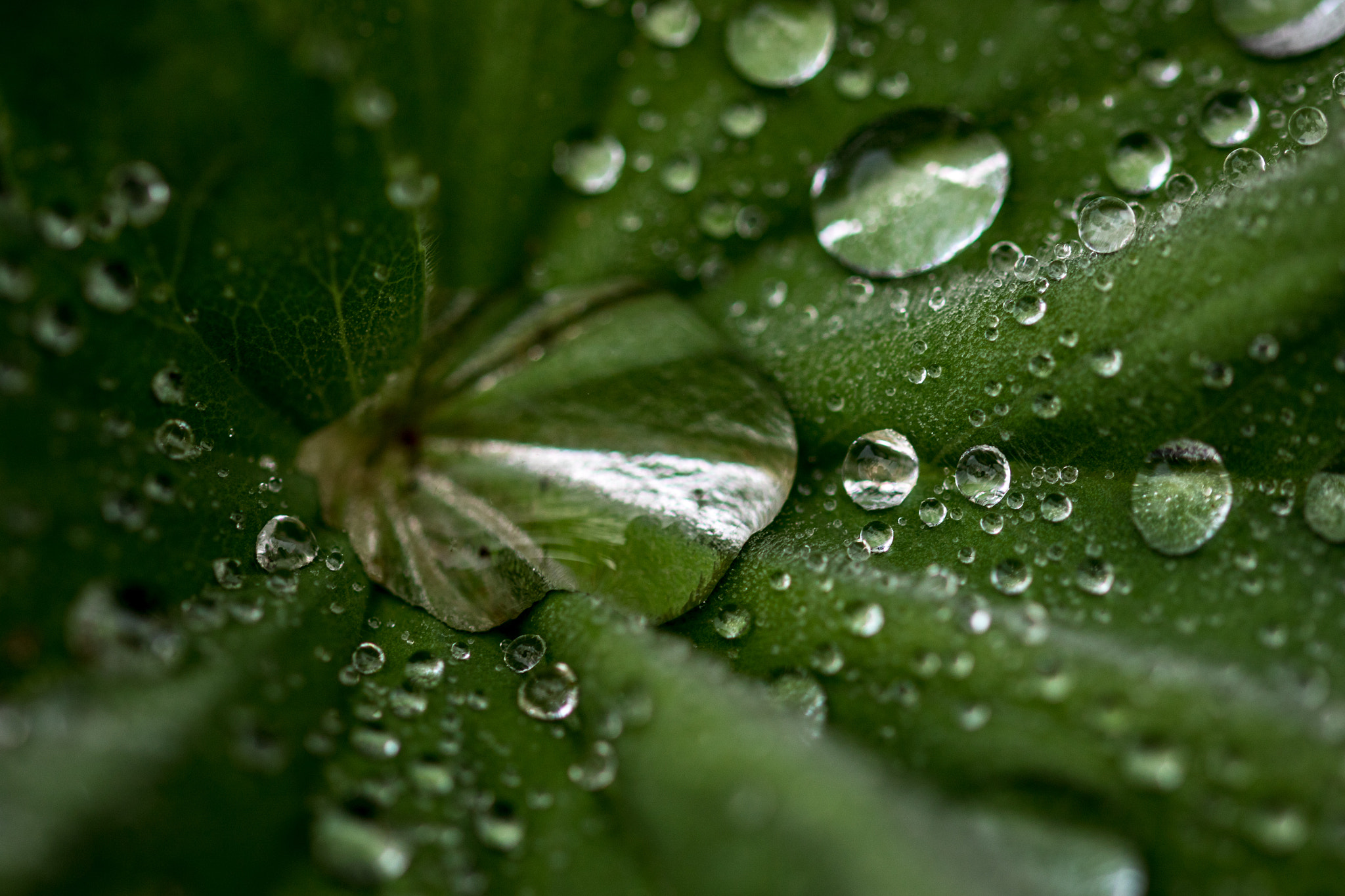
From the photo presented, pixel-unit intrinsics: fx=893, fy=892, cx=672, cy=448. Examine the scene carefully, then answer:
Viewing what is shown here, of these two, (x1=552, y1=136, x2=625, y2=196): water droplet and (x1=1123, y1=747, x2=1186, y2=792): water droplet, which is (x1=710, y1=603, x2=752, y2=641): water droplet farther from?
(x1=552, y1=136, x2=625, y2=196): water droplet

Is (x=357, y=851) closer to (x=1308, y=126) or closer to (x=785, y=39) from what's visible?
(x=785, y=39)

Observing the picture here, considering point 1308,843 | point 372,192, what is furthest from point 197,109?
point 1308,843

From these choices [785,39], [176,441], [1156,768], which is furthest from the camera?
[785,39]

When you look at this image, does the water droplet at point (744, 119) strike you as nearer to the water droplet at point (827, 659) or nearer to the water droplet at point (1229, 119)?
the water droplet at point (1229, 119)

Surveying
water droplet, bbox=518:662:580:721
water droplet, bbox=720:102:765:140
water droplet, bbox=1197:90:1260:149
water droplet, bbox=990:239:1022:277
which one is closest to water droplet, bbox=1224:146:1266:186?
water droplet, bbox=1197:90:1260:149

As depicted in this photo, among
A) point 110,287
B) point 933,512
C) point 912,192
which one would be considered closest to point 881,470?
point 933,512

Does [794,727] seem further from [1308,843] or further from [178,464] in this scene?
[178,464]
